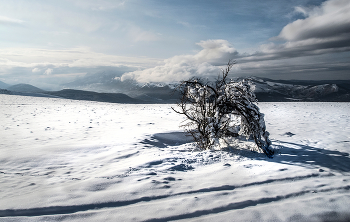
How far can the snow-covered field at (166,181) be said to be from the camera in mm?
4398

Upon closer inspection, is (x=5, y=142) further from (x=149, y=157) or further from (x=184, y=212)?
(x=184, y=212)

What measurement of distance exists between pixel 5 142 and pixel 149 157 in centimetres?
765

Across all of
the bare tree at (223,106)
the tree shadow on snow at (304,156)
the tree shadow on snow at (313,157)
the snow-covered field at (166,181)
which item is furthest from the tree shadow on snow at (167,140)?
the tree shadow on snow at (313,157)

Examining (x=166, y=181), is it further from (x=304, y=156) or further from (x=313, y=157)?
(x=313, y=157)

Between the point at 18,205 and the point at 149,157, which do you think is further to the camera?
the point at 149,157

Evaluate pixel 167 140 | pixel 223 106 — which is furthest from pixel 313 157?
pixel 167 140

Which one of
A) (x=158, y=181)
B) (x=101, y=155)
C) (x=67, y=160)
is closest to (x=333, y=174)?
(x=158, y=181)

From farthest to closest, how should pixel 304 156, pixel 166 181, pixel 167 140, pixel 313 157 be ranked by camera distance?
1. pixel 167 140
2. pixel 304 156
3. pixel 313 157
4. pixel 166 181

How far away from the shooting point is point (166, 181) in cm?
592

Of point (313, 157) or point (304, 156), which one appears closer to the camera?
point (313, 157)

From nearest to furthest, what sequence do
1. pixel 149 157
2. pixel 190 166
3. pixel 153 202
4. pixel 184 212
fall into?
pixel 184 212 → pixel 153 202 → pixel 190 166 → pixel 149 157

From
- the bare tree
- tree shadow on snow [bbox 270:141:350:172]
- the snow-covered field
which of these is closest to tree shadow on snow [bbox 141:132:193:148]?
the snow-covered field

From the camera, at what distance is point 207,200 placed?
16.0 feet

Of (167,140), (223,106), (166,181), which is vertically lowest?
(166,181)
